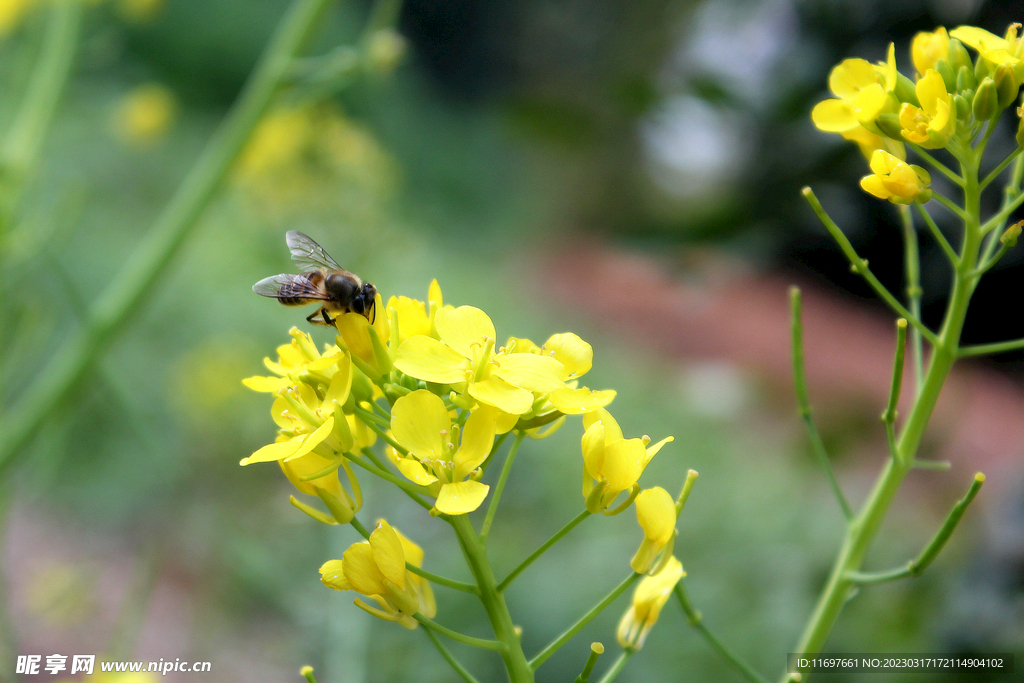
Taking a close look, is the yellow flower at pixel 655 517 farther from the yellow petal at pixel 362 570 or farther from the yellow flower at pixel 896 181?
the yellow flower at pixel 896 181

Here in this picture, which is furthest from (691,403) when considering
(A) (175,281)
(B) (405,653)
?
(A) (175,281)

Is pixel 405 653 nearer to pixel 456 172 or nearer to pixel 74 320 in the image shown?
pixel 74 320

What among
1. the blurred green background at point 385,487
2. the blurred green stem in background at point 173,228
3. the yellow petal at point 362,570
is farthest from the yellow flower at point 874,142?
the blurred green stem in background at point 173,228

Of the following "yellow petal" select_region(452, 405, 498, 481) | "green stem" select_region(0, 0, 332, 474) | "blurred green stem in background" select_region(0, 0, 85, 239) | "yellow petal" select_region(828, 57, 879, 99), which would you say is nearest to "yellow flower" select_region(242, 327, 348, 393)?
"yellow petal" select_region(452, 405, 498, 481)

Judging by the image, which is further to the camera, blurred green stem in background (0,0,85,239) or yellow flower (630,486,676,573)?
blurred green stem in background (0,0,85,239)

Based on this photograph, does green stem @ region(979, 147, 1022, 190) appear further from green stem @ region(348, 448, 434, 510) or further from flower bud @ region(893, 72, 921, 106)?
green stem @ region(348, 448, 434, 510)

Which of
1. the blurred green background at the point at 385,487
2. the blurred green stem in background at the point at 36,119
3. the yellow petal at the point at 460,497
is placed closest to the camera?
the yellow petal at the point at 460,497
